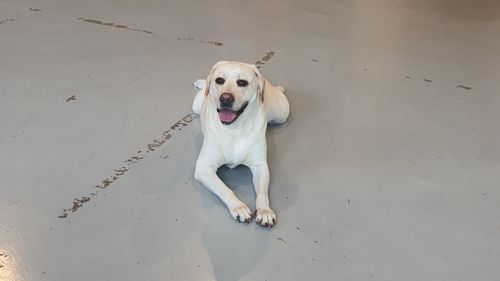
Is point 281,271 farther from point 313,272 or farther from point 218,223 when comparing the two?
point 218,223

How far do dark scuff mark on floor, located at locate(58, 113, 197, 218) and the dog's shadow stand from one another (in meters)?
0.35

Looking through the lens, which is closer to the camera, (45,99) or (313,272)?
(313,272)

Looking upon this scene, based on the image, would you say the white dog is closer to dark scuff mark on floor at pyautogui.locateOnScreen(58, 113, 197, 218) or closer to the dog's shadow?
the dog's shadow

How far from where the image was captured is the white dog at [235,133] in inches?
82.0

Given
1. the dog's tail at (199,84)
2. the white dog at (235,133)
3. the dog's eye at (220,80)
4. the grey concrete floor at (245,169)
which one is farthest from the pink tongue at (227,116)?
the dog's tail at (199,84)

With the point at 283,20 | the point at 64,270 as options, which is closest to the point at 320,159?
the point at 64,270

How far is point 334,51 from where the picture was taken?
3676mm

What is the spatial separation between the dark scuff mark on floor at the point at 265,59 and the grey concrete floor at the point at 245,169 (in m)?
0.05

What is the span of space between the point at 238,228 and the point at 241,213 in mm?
55

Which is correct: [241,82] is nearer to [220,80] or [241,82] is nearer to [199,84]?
[220,80]

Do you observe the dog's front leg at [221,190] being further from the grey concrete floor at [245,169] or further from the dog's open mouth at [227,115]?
the dog's open mouth at [227,115]

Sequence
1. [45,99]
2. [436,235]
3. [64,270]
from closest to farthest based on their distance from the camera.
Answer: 1. [64,270]
2. [436,235]
3. [45,99]

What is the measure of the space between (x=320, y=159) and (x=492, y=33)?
234cm

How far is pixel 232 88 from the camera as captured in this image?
2.11 m
